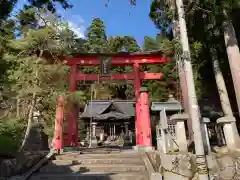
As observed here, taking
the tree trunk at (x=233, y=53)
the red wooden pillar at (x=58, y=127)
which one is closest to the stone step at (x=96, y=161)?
the red wooden pillar at (x=58, y=127)

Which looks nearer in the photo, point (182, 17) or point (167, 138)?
point (182, 17)

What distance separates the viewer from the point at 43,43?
920 cm

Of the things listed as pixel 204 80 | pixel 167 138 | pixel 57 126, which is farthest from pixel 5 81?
pixel 204 80

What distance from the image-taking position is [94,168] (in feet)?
20.3

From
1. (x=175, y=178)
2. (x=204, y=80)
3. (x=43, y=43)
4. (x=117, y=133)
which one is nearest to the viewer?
(x=175, y=178)

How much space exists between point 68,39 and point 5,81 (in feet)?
11.4

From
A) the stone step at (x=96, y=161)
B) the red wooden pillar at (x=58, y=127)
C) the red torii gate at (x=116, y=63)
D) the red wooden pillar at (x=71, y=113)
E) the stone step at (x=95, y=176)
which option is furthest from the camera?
the red torii gate at (x=116, y=63)

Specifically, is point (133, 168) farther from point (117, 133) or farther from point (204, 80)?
point (117, 133)

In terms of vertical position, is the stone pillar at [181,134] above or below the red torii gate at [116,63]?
below

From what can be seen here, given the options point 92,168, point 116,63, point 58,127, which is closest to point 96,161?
point 92,168

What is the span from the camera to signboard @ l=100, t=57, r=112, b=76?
35.7 feet

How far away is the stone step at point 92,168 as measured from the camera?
19.4 feet

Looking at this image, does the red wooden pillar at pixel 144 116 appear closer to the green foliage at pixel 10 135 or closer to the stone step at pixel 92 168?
the stone step at pixel 92 168

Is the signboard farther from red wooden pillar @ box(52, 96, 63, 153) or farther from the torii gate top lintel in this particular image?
red wooden pillar @ box(52, 96, 63, 153)
